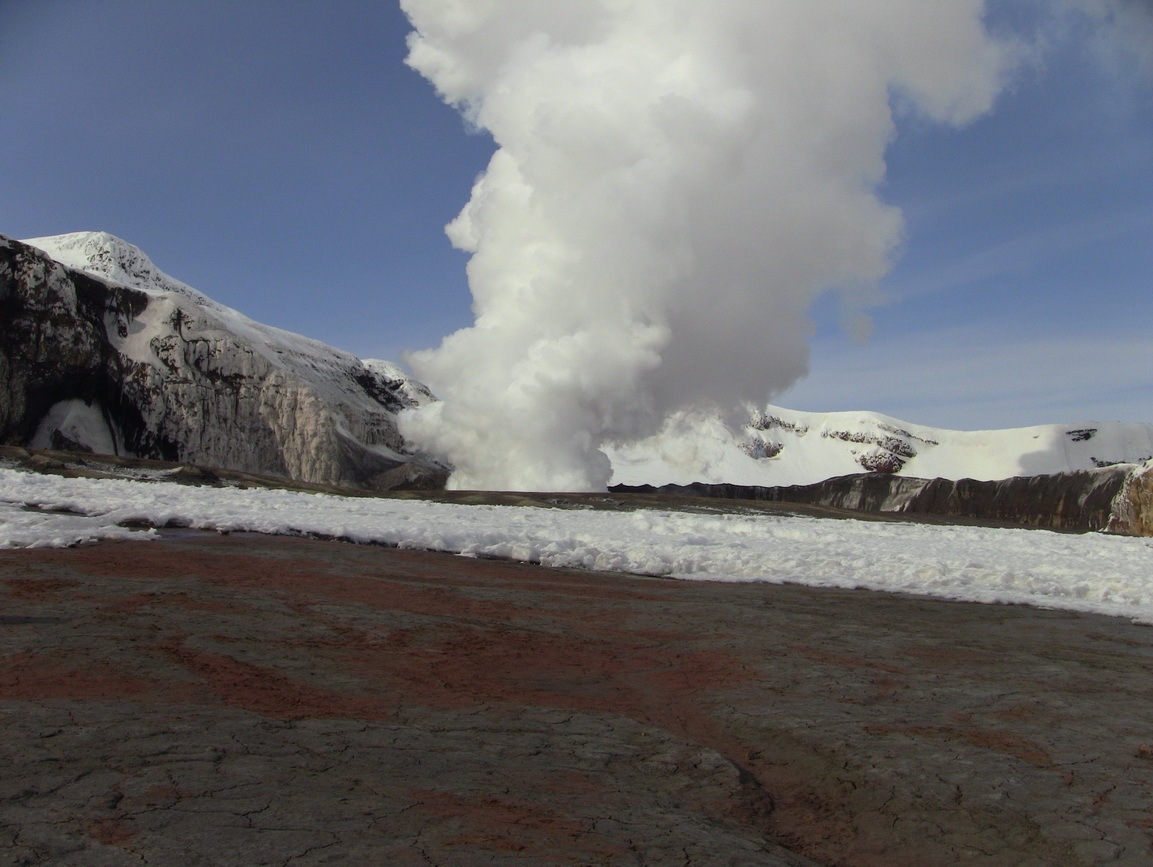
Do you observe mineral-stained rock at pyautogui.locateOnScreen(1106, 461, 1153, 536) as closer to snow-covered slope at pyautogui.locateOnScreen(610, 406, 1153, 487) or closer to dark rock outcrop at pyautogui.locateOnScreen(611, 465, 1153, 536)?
dark rock outcrop at pyautogui.locateOnScreen(611, 465, 1153, 536)

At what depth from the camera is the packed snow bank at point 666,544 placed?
38.0 ft

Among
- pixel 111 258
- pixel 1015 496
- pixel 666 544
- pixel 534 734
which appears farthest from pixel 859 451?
pixel 534 734

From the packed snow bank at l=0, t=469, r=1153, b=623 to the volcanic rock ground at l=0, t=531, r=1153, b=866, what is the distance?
3489 mm

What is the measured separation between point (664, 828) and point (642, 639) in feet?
13.5

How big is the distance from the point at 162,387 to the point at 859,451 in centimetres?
15643

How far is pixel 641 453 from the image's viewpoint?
149 m

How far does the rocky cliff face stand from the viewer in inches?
1938

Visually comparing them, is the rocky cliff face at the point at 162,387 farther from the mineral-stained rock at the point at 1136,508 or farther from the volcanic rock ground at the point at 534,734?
the volcanic rock ground at the point at 534,734

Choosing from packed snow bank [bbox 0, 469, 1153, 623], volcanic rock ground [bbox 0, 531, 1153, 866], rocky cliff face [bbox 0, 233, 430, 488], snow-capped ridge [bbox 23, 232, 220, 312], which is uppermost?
snow-capped ridge [bbox 23, 232, 220, 312]

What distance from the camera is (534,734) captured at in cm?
453

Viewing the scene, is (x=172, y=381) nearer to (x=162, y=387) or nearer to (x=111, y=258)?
(x=162, y=387)

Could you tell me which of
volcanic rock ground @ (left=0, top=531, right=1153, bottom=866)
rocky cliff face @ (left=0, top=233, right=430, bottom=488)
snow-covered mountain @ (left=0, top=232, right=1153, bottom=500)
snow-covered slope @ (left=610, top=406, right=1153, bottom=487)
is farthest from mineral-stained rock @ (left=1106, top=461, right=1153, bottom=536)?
snow-covered slope @ (left=610, top=406, right=1153, bottom=487)

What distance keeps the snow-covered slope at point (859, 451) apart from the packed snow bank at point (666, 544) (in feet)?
401

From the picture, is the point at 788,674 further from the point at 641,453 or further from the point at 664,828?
the point at 641,453
